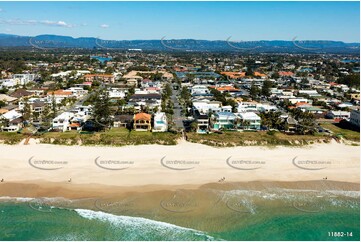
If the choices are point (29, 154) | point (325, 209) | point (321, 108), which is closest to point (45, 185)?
point (29, 154)

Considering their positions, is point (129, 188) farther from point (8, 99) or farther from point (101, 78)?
point (101, 78)

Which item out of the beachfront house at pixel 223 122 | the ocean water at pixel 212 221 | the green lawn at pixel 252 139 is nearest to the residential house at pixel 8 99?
the green lawn at pixel 252 139

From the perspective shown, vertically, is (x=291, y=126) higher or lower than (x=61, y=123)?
higher

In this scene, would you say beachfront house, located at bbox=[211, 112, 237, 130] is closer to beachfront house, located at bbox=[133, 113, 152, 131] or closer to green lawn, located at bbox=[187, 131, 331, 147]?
green lawn, located at bbox=[187, 131, 331, 147]

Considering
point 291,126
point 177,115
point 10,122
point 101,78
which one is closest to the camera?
point 291,126

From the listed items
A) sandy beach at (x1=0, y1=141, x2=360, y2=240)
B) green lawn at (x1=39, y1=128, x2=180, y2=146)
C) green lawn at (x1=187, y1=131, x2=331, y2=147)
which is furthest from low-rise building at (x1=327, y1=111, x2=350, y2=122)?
green lawn at (x1=39, y1=128, x2=180, y2=146)

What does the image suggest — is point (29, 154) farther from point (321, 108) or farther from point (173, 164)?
point (321, 108)

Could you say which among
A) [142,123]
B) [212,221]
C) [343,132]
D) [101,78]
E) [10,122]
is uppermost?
[101,78]

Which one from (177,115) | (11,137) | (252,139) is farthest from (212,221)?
(177,115)
